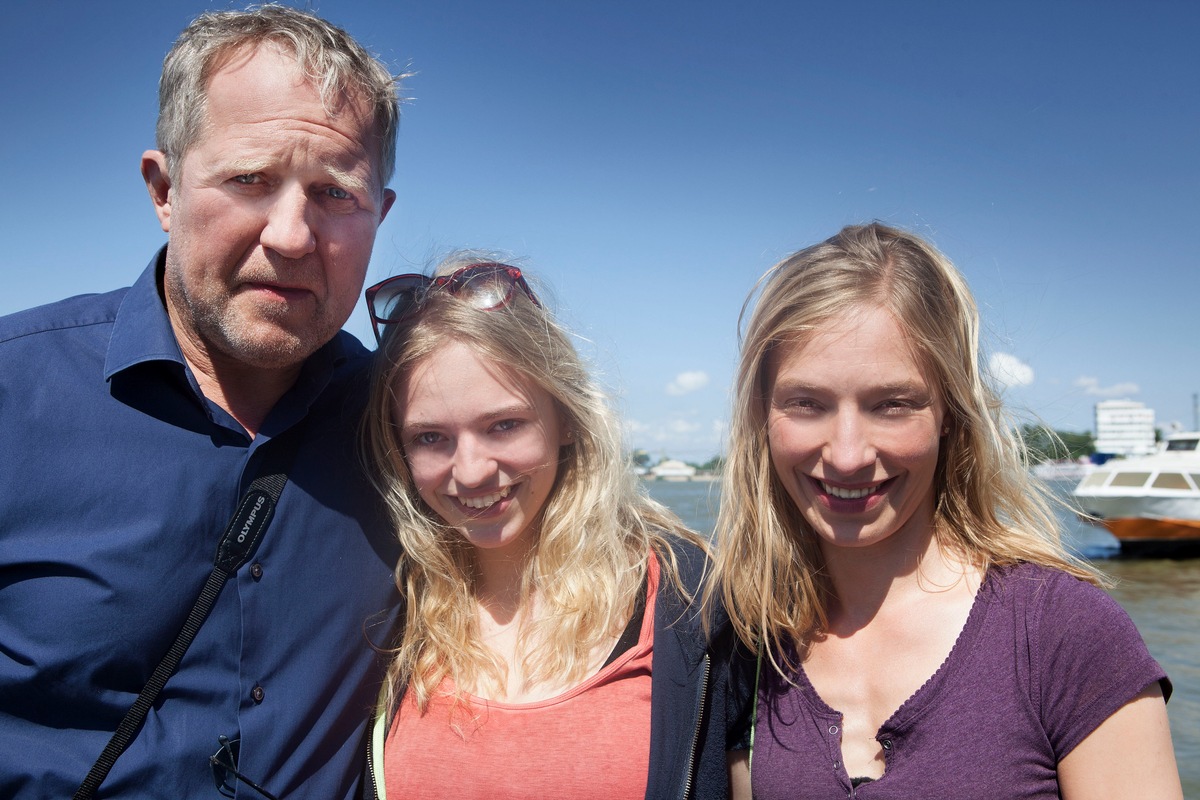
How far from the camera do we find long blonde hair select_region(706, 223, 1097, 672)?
247cm

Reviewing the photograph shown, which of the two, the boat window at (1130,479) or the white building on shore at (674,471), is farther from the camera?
the white building on shore at (674,471)

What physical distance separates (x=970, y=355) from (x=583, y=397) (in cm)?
132

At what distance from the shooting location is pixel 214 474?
8.42 feet

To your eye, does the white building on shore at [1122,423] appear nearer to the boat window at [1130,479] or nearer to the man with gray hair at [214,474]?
the boat window at [1130,479]

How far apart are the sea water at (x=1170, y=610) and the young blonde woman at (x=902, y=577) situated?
0.34m

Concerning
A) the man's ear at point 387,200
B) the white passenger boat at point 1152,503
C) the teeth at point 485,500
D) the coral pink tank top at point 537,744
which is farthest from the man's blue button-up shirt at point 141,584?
the white passenger boat at point 1152,503

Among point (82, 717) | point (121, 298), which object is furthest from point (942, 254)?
point (82, 717)

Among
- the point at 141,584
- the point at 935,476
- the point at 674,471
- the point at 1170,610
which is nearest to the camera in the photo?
the point at 141,584

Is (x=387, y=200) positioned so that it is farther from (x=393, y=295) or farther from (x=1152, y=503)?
(x=1152, y=503)

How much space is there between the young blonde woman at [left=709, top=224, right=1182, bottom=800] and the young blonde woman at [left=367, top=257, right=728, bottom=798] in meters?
0.28

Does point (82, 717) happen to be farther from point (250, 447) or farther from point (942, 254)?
point (942, 254)

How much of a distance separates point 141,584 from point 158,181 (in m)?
1.35

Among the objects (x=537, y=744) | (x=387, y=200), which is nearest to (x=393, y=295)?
(x=387, y=200)

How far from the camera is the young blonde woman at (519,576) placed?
8.46 ft
